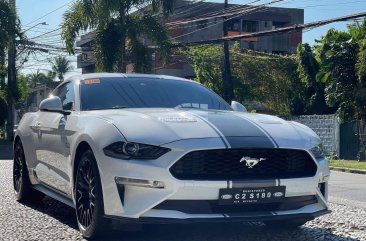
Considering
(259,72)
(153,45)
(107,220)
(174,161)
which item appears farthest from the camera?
(259,72)

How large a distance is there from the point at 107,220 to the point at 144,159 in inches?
25.7

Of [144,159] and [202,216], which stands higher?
[144,159]

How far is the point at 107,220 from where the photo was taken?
4.98 m

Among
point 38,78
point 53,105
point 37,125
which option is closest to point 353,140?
point 37,125

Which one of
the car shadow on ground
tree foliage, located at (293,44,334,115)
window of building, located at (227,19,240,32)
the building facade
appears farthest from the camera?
window of building, located at (227,19,240,32)

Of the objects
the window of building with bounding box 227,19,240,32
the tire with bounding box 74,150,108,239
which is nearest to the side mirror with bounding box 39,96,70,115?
the tire with bounding box 74,150,108,239

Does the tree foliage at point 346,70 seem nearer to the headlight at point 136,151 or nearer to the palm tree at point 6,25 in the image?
the palm tree at point 6,25

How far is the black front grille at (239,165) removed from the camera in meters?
4.70

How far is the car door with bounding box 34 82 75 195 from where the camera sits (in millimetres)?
5867

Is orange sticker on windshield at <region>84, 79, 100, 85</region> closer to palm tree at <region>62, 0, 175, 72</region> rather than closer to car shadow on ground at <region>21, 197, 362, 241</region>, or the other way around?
car shadow on ground at <region>21, 197, 362, 241</region>

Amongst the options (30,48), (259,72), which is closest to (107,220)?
(30,48)

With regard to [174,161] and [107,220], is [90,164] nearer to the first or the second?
[107,220]

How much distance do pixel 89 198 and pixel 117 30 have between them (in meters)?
19.3

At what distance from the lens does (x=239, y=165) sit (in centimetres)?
482
